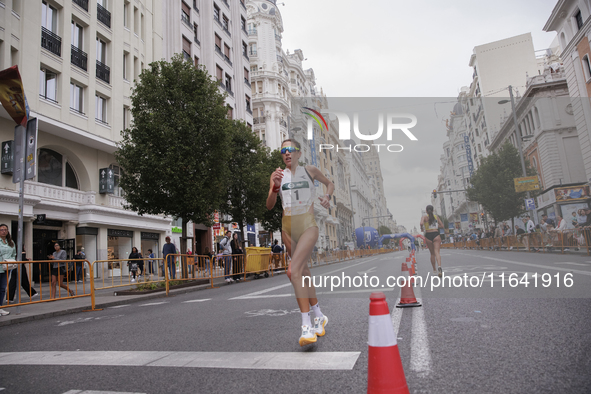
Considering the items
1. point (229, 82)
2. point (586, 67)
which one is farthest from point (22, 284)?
point (586, 67)

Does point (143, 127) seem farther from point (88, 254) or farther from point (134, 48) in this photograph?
point (134, 48)

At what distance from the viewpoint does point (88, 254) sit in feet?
72.0

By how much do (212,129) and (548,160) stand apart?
3482 cm

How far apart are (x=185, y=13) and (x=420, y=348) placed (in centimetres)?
3535

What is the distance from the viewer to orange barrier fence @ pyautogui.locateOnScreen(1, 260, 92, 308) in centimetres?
881

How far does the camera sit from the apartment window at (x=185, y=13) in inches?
1293

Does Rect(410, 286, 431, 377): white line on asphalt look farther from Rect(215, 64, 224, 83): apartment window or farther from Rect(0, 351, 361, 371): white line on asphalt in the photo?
Rect(215, 64, 224, 83): apartment window

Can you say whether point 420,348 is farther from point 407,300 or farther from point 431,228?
point 431,228

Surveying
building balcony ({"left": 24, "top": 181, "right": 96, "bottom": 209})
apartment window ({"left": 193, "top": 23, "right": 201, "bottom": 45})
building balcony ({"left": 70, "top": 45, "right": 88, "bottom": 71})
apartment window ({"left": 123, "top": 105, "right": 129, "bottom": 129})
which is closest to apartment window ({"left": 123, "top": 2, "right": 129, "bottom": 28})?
building balcony ({"left": 70, "top": 45, "right": 88, "bottom": 71})

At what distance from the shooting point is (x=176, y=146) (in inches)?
609

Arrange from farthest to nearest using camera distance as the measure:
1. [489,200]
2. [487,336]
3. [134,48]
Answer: [489,200] < [134,48] < [487,336]

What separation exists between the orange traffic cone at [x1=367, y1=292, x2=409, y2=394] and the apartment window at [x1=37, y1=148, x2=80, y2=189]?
20.9 m

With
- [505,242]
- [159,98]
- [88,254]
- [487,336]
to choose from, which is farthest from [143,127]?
[505,242]

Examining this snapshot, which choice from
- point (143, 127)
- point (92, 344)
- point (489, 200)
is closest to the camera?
point (92, 344)
